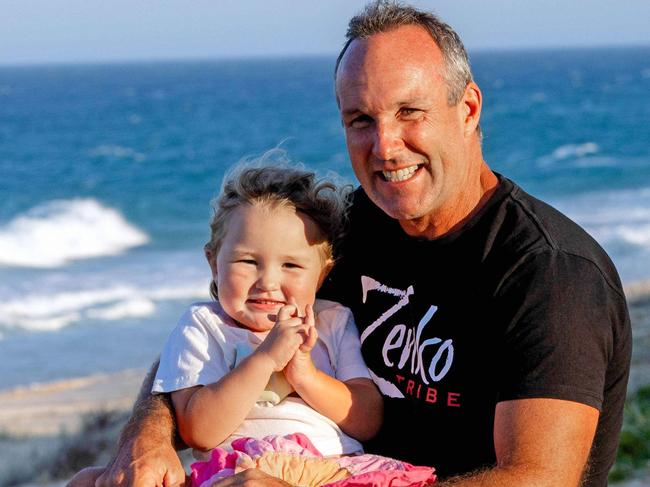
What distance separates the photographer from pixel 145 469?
338 centimetres

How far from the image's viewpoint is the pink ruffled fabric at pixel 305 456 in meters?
3.15

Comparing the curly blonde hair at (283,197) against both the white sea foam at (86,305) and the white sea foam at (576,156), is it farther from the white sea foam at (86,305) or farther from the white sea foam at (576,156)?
the white sea foam at (576,156)

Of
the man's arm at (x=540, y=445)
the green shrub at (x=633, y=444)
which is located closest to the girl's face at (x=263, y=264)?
the man's arm at (x=540, y=445)

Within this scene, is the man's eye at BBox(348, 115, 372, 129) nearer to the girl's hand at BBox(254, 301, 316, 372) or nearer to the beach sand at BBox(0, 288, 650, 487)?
the girl's hand at BBox(254, 301, 316, 372)

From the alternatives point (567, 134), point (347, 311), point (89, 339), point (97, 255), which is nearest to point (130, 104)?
point (567, 134)

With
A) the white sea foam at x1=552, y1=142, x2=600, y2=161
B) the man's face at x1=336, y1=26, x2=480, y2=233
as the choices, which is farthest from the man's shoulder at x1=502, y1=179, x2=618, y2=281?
the white sea foam at x1=552, y1=142, x2=600, y2=161

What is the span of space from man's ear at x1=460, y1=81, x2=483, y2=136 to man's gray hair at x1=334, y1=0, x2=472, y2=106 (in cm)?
3

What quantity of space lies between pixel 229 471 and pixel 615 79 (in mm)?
88288

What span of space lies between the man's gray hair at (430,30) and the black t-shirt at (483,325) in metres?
0.38

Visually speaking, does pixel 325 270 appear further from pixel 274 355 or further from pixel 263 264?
pixel 274 355

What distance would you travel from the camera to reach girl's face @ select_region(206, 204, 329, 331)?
3.54 m

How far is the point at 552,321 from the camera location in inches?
120

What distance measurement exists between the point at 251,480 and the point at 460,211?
122 centimetres

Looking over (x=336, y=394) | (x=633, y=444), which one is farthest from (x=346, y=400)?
(x=633, y=444)
